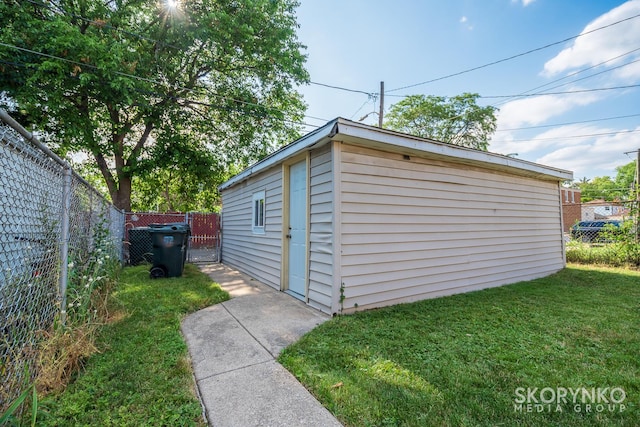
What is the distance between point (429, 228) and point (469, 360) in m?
2.36

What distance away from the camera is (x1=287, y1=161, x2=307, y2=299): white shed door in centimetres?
429

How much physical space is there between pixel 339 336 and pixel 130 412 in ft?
5.85

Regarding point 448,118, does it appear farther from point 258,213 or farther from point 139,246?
point 139,246

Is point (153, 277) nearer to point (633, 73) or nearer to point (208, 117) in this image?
point (208, 117)

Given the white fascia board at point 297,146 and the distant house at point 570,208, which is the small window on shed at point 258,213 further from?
the distant house at point 570,208

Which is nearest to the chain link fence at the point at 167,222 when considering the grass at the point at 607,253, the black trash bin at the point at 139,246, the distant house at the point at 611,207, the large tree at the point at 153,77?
the black trash bin at the point at 139,246

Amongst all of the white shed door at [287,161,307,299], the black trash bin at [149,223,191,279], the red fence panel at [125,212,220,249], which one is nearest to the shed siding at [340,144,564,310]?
the white shed door at [287,161,307,299]

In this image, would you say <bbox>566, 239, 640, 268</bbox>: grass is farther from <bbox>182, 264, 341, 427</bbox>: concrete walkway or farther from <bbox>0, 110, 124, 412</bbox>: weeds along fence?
<bbox>0, 110, 124, 412</bbox>: weeds along fence

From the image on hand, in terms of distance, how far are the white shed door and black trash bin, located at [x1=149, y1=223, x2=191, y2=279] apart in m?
2.57

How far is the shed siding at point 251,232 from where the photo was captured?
506 cm

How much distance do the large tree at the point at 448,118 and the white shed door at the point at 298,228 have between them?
53.9ft

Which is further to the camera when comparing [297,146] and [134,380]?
[297,146]

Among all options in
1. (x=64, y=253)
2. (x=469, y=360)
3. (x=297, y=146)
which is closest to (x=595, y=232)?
(x=469, y=360)

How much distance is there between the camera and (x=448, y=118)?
19.4m
